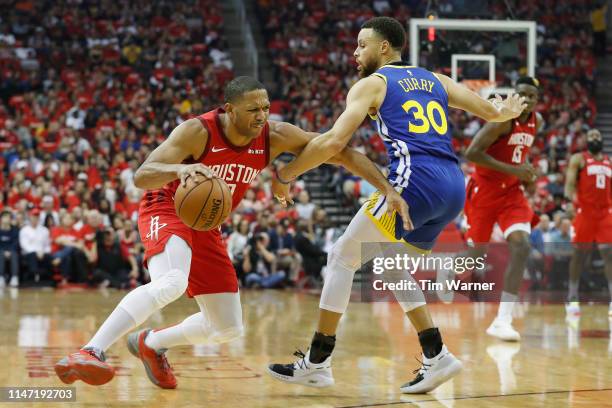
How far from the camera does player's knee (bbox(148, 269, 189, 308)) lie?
4.87 m

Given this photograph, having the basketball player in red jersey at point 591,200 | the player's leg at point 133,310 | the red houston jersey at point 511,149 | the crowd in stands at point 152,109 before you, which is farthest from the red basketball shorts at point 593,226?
the player's leg at point 133,310

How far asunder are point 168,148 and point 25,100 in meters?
15.0

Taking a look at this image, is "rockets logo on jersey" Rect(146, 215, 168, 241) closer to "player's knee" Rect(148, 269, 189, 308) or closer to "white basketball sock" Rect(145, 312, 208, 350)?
"player's knee" Rect(148, 269, 189, 308)

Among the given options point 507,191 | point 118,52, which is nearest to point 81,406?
point 507,191

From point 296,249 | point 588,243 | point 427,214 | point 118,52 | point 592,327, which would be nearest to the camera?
point 427,214

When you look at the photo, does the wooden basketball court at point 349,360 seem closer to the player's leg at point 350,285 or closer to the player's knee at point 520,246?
the player's leg at point 350,285

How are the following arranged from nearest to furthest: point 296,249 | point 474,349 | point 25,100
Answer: point 474,349
point 296,249
point 25,100

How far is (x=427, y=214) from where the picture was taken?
524cm

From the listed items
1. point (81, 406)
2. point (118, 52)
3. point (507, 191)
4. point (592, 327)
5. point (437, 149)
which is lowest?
point (592, 327)

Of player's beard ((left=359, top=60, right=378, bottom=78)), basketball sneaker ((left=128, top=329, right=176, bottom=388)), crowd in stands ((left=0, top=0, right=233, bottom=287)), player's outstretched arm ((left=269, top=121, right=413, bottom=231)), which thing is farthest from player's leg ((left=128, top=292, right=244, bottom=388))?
crowd in stands ((left=0, top=0, right=233, bottom=287))

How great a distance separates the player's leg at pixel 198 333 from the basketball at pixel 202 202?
2.20 feet

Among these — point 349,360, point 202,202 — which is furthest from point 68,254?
point 202,202

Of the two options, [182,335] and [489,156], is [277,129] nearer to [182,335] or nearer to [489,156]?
[182,335]

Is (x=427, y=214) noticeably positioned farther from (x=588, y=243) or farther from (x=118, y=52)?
(x=118, y=52)
